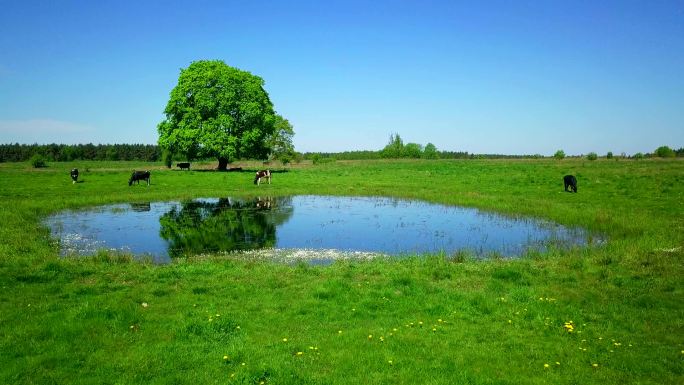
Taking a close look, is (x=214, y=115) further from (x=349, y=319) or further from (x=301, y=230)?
(x=349, y=319)

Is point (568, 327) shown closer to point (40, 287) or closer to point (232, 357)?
point (232, 357)

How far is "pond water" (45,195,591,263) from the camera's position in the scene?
19.7 meters

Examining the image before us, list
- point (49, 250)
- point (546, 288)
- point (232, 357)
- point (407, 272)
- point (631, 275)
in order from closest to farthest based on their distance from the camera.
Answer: point (232, 357)
point (546, 288)
point (631, 275)
point (407, 272)
point (49, 250)

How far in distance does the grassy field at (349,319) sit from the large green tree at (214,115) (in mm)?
42615

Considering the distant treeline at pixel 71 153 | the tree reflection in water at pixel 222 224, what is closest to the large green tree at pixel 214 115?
the tree reflection in water at pixel 222 224

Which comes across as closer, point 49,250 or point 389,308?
point 389,308

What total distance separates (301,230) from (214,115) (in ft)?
144

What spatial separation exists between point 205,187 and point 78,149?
13276 centimetres

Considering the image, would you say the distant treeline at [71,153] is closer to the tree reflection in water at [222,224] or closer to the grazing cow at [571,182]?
the tree reflection in water at [222,224]

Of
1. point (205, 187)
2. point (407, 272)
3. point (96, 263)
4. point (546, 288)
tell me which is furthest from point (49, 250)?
point (205, 187)

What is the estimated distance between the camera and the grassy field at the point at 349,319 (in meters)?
8.00

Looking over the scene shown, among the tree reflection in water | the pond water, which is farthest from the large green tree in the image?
the pond water

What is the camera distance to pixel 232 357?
8.51m

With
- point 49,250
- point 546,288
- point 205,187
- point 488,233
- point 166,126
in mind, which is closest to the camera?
point 546,288
